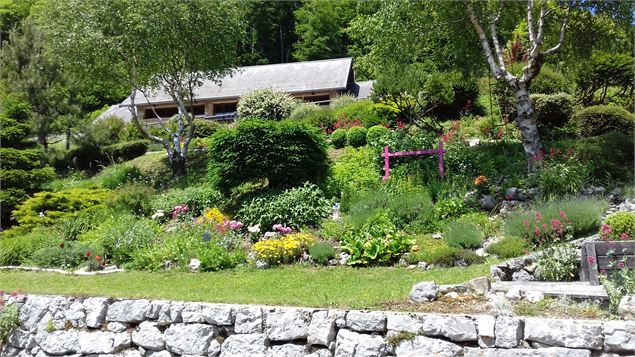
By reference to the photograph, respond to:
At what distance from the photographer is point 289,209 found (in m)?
10.5

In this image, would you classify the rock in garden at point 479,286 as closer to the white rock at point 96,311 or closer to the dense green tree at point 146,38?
the white rock at point 96,311

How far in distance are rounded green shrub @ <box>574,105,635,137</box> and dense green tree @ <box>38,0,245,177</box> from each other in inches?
409

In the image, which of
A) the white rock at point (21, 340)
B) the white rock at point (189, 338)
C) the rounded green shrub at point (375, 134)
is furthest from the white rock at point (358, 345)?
the rounded green shrub at point (375, 134)

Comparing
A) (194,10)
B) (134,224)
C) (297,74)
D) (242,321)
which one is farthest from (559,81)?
(297,74)

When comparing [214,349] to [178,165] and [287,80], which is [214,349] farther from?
[287,80]

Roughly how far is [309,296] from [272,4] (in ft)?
139

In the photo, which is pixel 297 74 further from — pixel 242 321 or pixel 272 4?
pixel 242 321

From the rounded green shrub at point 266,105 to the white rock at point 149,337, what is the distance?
51.4 ft

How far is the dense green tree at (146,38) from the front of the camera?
1547 cm

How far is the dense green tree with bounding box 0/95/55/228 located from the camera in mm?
13641

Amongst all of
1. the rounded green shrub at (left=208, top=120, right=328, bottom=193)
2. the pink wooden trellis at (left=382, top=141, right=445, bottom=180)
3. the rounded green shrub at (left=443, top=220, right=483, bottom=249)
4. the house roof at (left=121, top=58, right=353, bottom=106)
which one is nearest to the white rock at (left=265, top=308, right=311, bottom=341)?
the rounded green shrub at (left=443, top=220, right=483, bottom=249)

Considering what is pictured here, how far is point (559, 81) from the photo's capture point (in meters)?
16.3

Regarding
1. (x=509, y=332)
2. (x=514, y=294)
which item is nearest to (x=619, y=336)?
(x=509, y=332)

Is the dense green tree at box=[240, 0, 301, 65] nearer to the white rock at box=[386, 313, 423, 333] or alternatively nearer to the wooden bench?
the wooden bench
